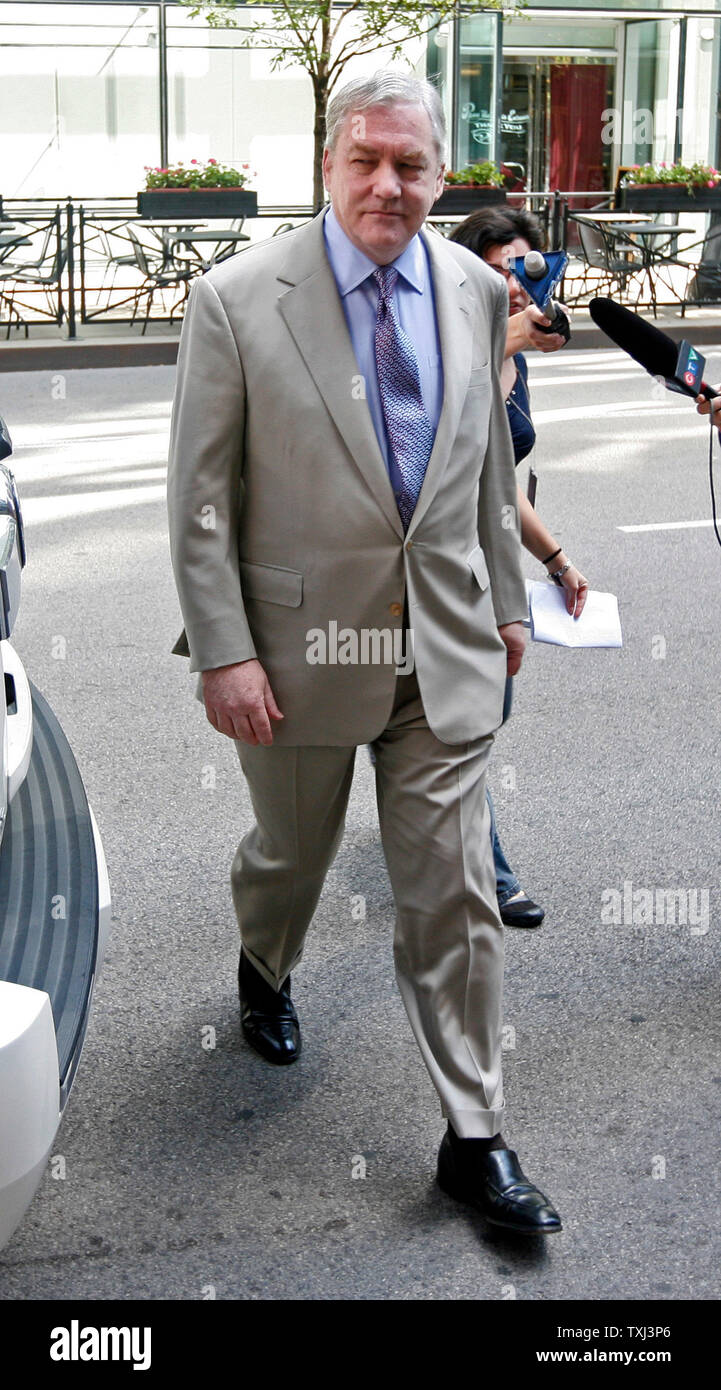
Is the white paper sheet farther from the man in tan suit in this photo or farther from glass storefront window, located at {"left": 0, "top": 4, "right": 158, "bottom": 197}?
glass storefront window, located at {"left": 0, "top": 4, "right": 158, "bottom": 197}

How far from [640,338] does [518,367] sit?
24.2 inches

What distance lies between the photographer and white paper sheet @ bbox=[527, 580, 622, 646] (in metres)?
4.18

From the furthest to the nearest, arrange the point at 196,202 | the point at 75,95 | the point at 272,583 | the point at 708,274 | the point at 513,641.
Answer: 1. the point at 75,95
2. the point at 708,274
3. the point at 196,202
4. the point at 513,641
5. the point at 272,583

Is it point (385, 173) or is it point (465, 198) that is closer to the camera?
point (385, 173)

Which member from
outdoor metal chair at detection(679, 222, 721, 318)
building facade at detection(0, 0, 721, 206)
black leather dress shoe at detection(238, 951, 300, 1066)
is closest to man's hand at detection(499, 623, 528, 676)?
black leather dress shoe at detection(238, 951, 300, 1066)

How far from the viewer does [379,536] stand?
119 inches

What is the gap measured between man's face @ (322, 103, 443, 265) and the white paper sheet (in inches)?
55.8

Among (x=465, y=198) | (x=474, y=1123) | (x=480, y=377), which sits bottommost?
(x=474, y=1123)

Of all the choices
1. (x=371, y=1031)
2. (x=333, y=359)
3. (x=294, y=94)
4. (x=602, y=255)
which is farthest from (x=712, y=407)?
(x=294, y=94)

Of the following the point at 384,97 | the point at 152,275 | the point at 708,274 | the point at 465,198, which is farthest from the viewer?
the point at 708,274

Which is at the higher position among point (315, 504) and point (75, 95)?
point (75, 95)

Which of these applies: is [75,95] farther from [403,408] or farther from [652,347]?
[403,408]

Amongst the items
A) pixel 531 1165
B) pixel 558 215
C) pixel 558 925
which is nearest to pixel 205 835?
pixel 558 925
